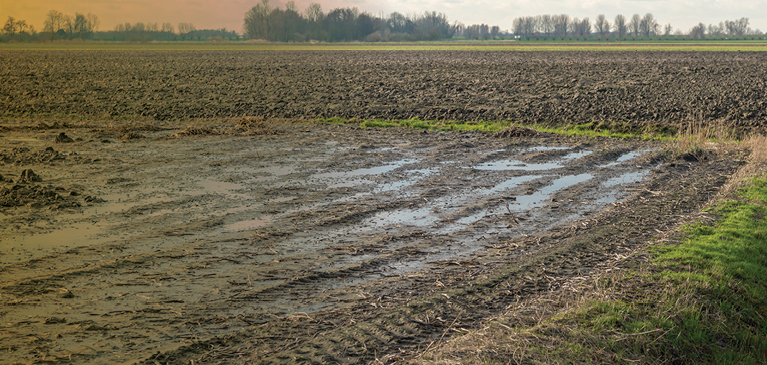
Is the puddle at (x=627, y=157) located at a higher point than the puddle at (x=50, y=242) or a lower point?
higher

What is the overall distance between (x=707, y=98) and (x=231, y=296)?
25698 mm

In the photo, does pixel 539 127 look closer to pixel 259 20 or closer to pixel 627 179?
pixel 627 179

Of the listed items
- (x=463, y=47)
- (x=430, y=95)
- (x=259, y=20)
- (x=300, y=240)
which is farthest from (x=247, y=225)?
(x=259, y=20)

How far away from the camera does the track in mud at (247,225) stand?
236 inches

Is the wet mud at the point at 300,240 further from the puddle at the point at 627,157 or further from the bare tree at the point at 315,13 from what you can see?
the bare tree at the point at 315,13

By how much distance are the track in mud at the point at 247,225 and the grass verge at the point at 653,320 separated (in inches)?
60.5

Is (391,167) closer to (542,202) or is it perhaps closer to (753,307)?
(542,202)

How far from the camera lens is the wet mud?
5629 mm

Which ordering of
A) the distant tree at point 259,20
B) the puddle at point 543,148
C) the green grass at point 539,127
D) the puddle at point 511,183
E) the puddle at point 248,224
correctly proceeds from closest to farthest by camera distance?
the puddle at point 248,224
the puddle at point 511,183
the puddle at point 543,148
the green grass at point 539,127
the distant tree at point 259,20

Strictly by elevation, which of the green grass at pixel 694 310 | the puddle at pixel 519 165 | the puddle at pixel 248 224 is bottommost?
the green grass at pixel 694 310

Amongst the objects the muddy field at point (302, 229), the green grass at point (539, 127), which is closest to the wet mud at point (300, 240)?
the muddy field at point (302, 229)

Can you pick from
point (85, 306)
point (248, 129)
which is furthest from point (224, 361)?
point (248, 129)

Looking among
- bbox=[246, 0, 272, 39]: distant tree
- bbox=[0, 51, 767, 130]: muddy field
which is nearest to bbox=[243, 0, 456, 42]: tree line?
bbox=[246, 0, 272, 39]: distant tree

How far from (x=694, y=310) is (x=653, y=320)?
61 cm
